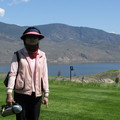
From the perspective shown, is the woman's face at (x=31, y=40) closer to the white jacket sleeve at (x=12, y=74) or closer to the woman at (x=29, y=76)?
the woman at (x=29, y=76)

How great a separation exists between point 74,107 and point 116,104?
2.23m

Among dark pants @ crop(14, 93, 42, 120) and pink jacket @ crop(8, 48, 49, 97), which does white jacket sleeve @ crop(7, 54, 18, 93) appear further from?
dark pants @ crop(14, 93, 42, 120)

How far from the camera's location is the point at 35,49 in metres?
5.55

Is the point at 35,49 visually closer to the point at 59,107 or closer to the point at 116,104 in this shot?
the point at 59,107

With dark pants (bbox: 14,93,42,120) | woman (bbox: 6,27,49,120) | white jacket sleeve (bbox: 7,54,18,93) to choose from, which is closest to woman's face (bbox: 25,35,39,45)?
woman (bbox: 6,27,49,120)

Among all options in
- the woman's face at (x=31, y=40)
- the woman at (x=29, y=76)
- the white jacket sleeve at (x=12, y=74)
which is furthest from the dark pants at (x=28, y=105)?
the woman's face at (x=31, y=40)

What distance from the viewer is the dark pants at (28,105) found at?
18.0ft

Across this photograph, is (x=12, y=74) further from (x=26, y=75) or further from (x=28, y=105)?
(x=28, y=105)

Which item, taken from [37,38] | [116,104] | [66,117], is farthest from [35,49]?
[116,104]

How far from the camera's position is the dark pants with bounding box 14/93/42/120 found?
5500 millimetres

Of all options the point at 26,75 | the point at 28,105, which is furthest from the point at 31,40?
the point at 28,105

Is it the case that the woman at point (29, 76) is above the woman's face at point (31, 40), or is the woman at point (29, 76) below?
below

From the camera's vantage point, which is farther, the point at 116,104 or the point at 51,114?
the point at 116,104

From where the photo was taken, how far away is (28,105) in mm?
5562
